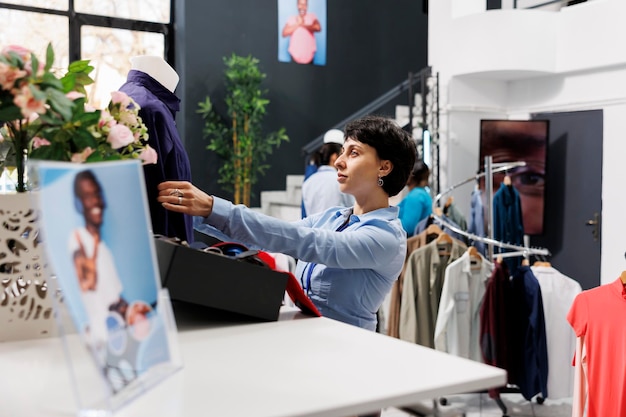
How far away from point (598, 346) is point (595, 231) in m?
4.65

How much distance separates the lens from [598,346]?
9.16ft

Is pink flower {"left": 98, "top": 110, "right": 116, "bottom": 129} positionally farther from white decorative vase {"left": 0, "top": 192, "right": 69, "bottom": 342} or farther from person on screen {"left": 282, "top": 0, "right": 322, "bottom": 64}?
person on screen {"left": 282, "top": 0, "right": 322, "bottom": 64}

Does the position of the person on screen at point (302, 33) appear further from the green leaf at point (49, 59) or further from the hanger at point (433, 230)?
the green leaf at point (49, 59)

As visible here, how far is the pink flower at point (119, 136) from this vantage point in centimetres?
137

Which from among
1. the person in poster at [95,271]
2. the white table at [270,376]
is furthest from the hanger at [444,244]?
the person in poster at [95,271]

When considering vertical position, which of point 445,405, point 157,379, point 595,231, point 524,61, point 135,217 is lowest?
point 445,405

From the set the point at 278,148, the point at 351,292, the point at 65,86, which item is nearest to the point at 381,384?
the point at 65,86

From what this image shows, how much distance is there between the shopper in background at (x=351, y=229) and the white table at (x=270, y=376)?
389 millimetres

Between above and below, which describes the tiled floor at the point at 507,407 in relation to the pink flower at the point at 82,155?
below

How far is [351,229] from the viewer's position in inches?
86.0

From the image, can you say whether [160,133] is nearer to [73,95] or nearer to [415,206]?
[73,95]

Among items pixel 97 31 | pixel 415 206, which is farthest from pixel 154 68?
pixel 97 31

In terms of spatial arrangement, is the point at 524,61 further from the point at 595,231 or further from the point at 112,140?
the point at 112,140

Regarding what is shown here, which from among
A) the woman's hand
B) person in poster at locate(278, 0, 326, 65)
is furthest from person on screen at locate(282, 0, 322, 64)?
the woman's hand
